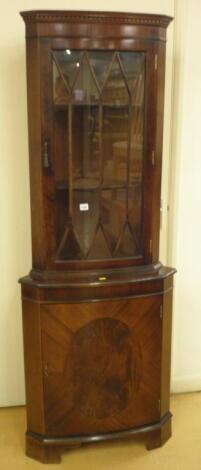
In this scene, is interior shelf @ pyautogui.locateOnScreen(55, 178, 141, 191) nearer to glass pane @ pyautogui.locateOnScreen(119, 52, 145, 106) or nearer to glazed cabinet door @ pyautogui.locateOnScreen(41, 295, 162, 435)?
glass pane @ pyautogui.locateOnScreen(119, 52, 145, 106)

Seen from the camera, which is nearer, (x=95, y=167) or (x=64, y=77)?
(x=64, y=77)

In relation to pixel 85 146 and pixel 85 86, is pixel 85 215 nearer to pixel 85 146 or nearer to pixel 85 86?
pixel 85 146

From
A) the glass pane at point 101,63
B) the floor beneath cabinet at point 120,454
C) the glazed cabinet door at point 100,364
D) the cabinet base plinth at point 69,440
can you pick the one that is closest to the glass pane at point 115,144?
the glass pane at point 101,63

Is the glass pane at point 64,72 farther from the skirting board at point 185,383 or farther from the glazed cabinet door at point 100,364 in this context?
the skirting board at point 185,383

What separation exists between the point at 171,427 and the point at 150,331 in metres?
0.59

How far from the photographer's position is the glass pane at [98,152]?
1738 millimetres

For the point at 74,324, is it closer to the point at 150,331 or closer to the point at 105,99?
the point at 150,331

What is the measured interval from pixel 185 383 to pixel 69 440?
2.70ft

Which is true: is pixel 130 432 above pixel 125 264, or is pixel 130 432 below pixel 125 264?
below

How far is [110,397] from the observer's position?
2033 millimetres

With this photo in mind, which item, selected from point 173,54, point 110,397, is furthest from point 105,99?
point 110,397

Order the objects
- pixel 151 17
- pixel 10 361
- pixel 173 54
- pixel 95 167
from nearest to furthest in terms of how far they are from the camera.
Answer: pixel 151 17
pixel 95 167
pixel 173 54
pixel 10 361

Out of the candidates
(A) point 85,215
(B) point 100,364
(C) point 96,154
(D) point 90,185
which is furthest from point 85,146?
(B) point 100,364

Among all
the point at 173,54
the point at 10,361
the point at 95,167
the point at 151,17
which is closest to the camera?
the point at 151,17
